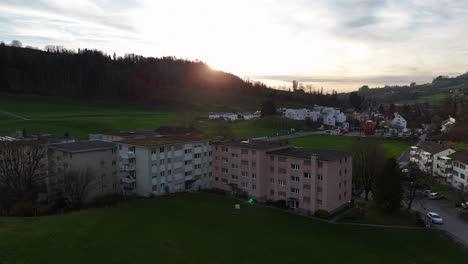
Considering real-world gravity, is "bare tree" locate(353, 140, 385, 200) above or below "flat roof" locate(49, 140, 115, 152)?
below

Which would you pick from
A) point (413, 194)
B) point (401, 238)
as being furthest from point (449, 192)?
point (401, 238)

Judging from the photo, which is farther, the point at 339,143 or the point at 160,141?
→ the point at 339,143

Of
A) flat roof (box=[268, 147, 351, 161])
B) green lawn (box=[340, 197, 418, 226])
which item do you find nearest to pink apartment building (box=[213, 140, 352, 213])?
flat roof (box=[268, 147, 351, 161])

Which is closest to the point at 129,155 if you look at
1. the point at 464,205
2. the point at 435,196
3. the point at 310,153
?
the point at 310,153

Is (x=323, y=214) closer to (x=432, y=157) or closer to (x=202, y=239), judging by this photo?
(x=202, y=239)

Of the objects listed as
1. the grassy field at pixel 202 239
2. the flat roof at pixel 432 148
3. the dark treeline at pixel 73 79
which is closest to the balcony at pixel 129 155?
the grassy field at pixel 202 239

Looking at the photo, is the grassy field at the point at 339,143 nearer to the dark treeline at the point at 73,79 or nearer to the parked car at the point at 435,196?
the parked car at the point at 435,196

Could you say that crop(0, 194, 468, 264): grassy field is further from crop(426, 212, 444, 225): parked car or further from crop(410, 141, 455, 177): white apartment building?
crop(410, 141, 455, 177): white apartment building
